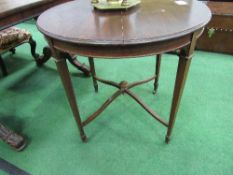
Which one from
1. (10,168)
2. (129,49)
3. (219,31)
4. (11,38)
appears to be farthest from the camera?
(219,31)

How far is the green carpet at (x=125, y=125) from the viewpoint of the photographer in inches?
43.1

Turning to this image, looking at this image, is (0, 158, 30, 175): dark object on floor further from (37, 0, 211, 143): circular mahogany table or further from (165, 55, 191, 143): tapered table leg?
(165, 55, 191, 143): tapered table leg

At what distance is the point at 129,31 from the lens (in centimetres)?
72

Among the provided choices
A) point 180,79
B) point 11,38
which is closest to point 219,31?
point 180,79

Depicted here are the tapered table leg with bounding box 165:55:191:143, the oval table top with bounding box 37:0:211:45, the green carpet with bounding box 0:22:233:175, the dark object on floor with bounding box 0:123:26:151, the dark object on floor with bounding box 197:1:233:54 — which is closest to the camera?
the oval table top with bounding box 37:0:211:45

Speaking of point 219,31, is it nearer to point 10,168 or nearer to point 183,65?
point 183,65

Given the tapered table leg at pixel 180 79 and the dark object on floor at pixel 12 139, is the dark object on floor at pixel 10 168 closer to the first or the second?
the dark object on floor at pixel 12 139

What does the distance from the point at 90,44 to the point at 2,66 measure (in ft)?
4.97

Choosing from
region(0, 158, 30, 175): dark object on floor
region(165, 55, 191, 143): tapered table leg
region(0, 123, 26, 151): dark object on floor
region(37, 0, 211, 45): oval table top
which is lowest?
region(0, 158, 30, 175): dark object on floor

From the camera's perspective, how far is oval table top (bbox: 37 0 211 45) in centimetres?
69

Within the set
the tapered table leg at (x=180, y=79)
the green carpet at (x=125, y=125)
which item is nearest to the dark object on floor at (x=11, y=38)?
the green carpet at (x=125, y=125)

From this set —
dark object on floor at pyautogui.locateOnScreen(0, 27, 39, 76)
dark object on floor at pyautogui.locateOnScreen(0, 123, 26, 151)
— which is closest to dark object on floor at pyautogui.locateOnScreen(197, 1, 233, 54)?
dark object on floor at pyautogui.locateOnScreen(0, 27, 39, 76)

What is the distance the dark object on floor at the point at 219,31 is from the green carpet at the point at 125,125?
0.10 metres

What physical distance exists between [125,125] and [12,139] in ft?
2.25
